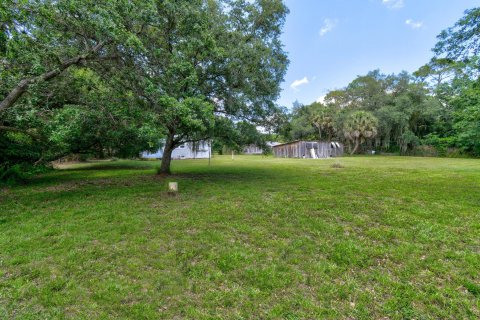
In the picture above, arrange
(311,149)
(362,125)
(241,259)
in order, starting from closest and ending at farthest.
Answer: (241,259) → (311,149) → (362,125)

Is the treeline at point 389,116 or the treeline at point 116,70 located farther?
the treeline at point 389,116

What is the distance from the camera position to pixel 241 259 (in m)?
3.43

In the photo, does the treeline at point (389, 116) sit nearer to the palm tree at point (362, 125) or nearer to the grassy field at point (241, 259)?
the palm tree at point (362, 125)

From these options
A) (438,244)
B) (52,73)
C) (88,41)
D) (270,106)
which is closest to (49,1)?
(88,41)

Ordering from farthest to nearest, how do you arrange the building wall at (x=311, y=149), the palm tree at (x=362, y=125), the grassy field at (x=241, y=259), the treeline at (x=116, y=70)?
the palm tree at (x=362, y=125), the building wall at (x=311, y=149), the treeline at (x=116, y=70), the grassy field at (x=241, y=259)

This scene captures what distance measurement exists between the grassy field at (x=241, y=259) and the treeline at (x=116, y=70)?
2.01 m

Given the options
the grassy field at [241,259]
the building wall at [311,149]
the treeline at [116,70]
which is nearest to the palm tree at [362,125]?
the building wall at [311,149]

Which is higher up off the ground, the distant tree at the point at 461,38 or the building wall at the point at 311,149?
the distant tree at the point at 461,38

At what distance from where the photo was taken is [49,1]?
5.57 meters

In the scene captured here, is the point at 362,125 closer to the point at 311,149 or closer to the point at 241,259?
the point at 311,149

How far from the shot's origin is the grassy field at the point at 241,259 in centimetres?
251

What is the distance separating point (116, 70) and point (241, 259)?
6417 mm

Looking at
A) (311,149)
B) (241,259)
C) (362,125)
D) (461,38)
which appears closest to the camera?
(241,259)

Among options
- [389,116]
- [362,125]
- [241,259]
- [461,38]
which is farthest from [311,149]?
[241,259]
